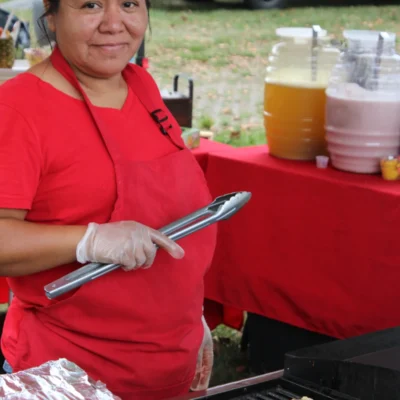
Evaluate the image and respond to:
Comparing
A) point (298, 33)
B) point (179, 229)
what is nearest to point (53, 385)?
point (179, 229)

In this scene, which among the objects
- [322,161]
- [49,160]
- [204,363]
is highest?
[49,160]

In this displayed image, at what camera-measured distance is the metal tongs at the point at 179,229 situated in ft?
4.28

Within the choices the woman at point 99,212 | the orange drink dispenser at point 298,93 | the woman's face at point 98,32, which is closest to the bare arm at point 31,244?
the woman at point 99,212

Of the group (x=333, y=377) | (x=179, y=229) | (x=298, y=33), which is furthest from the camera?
(x=298, y=33)

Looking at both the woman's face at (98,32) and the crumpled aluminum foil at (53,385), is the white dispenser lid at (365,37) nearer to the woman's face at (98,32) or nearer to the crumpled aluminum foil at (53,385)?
the woman's face at (98,32)

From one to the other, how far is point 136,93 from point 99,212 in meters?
0.29

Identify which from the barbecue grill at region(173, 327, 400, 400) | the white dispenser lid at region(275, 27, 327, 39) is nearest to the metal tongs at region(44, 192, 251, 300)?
the barbecue grill at region(173, 327, 400, 400)

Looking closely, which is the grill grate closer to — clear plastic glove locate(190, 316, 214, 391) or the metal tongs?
the metal tongs

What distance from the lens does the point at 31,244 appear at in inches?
52.9

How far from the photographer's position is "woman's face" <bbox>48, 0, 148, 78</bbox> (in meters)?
1.42

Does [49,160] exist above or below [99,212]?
above

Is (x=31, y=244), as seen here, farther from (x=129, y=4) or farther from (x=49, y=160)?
(x=129, y=4)

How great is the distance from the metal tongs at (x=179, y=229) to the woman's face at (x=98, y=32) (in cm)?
31

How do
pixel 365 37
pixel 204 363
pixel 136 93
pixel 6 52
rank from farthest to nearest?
pixel 6 52
pixel 365 37
pixel 204 363
pixel 136 93
